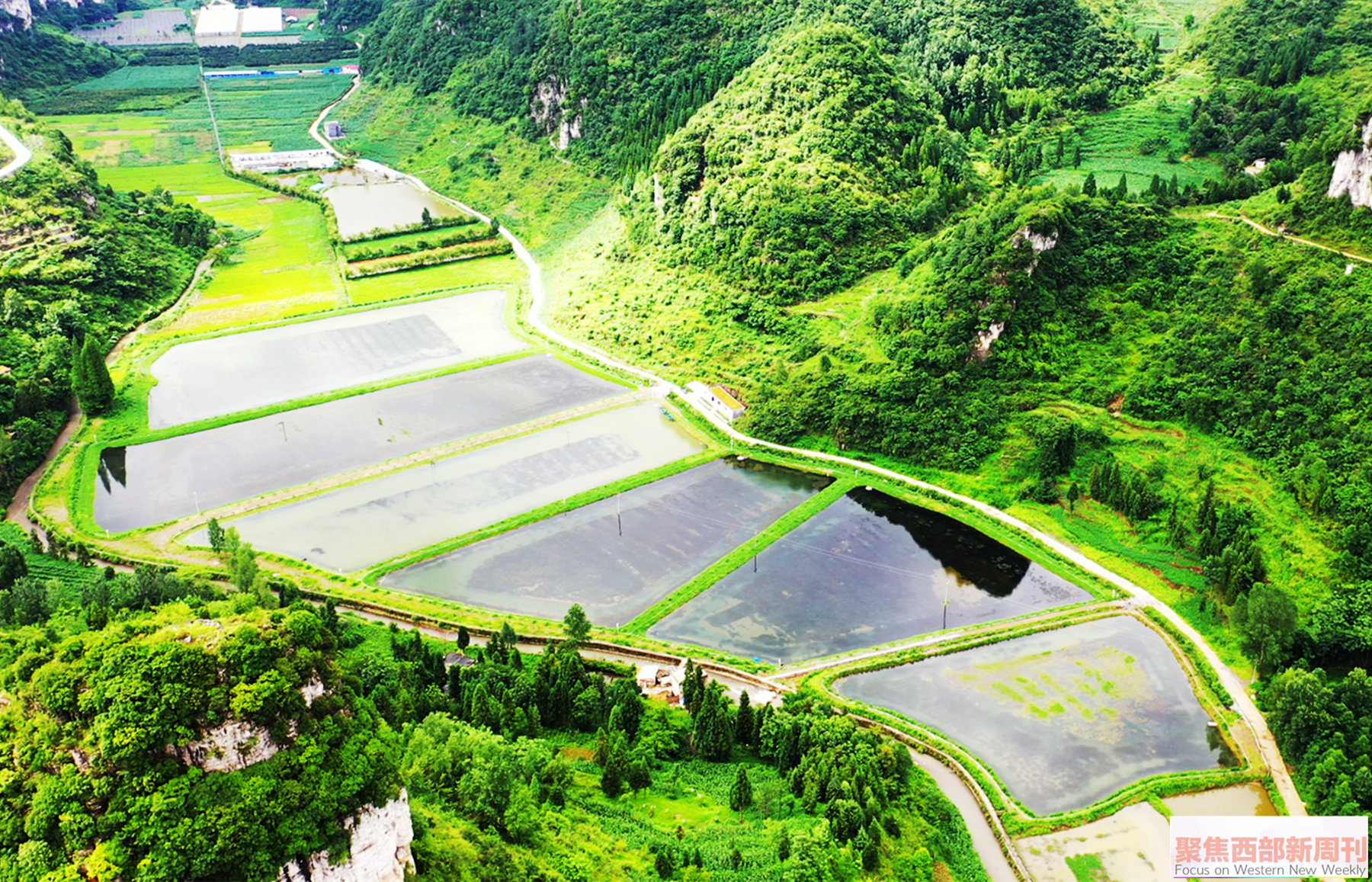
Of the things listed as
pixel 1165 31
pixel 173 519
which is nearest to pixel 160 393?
pixel 173 519

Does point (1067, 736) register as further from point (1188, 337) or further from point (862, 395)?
point (1188, 337)

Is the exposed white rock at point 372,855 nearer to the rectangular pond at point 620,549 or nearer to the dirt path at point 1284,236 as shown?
the rectangular pond at point 620,549

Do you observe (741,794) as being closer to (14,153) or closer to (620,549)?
(620,549)

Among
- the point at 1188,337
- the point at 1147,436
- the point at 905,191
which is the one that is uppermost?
the point at 905,191

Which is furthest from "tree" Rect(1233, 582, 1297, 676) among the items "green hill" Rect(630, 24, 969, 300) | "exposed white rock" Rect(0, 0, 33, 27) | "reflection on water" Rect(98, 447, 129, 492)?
"exposed white rock" Rect(0, 0, 33, 27)

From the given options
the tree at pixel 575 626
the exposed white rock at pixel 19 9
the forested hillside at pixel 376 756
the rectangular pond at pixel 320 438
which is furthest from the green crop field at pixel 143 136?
the tree at pixel 575 626

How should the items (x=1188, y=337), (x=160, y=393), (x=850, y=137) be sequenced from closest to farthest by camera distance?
(x=1188, y=337) < (x=160, y=393) < (x=850, y=137)
